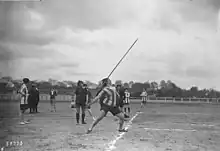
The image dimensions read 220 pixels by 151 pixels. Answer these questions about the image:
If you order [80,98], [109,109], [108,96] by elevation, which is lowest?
[109,109]

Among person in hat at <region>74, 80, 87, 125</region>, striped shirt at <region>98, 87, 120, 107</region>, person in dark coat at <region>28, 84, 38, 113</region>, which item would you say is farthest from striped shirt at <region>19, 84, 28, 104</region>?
person in dark coat at <region>28, 84, 38, 113</region>

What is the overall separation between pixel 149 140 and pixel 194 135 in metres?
1.95

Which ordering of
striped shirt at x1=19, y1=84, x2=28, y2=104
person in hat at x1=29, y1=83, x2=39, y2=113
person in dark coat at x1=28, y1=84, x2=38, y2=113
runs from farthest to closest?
person in hat at x1=29, y1=83, x2=39, y2=113 → person in dark coat at x1=28, y1=84, x2=38, y2=113 → striped shirt at x1=19, y1=84, x2=28, y2=104

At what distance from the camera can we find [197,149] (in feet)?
24.2

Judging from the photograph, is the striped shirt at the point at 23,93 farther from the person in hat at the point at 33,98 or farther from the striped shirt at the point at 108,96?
the person in hat at the point at 33,98

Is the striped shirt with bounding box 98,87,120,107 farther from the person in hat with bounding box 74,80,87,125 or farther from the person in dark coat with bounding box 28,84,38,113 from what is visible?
the person in dark coat with bounding box 28,84,38,113

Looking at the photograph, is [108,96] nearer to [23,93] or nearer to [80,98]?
[80,98]

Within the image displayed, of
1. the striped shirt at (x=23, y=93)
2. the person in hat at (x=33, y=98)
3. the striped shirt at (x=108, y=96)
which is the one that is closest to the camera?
the striped shirt at (x=108, y=96)

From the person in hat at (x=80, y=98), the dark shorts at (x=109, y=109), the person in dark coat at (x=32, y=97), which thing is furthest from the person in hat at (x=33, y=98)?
the dark shorts at (x=109, y=109)

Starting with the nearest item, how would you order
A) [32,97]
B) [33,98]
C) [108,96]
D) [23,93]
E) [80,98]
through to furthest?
[108,96] → [23,93] → [80,98] → [33,98] → [32,97]

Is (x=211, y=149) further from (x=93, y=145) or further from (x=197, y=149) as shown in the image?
(x=93, y=145)

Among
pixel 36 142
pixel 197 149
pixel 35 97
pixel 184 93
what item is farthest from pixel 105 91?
pixel 184 93

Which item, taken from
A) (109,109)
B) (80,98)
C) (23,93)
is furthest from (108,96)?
(23,93)

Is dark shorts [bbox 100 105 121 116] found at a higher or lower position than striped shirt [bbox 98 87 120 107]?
lower
